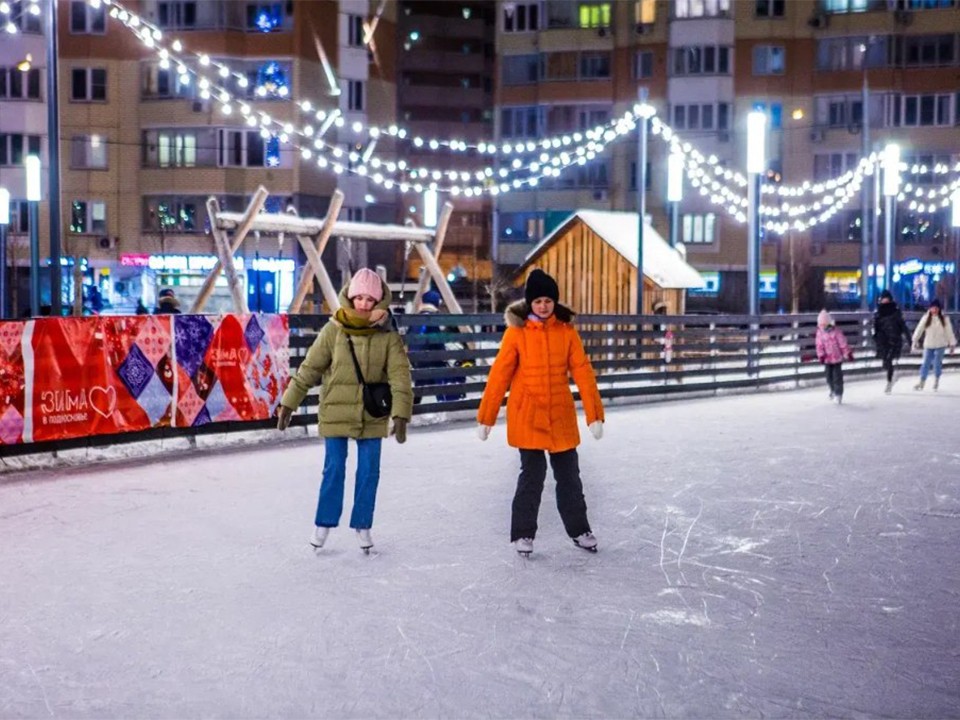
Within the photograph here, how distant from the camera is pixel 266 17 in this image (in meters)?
49.3

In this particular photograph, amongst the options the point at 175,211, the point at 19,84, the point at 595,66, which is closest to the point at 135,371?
the point at 175,211

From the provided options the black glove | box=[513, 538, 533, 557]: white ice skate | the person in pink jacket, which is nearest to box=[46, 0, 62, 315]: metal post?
the black glove

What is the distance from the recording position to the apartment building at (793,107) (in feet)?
170

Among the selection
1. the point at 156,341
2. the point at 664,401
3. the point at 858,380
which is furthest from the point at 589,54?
the point at 156,341

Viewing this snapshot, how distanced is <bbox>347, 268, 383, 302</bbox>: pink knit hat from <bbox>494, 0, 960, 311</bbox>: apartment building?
149 ft

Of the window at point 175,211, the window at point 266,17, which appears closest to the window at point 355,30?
the window at point 266,17

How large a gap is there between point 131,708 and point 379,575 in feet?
7.53

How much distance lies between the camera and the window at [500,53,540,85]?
57.1m

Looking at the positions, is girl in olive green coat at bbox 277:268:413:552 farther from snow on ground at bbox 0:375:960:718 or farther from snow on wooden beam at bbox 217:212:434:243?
snow on wooden beam at bbox 217:212:434:243

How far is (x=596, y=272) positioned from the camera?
968 inches

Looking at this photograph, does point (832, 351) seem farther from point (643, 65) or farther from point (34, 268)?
point (643, 65)

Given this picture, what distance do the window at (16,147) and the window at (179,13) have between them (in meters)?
6.78

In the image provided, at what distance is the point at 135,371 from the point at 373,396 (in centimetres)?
541

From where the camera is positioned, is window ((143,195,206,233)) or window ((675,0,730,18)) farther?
window ((675,0,730,18))
